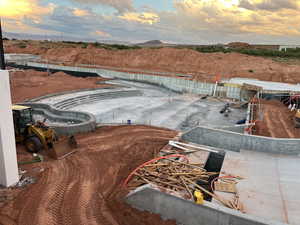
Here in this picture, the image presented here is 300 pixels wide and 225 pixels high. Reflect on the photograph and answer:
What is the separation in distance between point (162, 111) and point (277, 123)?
8765 millimetres

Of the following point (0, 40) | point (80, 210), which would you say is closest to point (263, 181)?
point (80, 210)

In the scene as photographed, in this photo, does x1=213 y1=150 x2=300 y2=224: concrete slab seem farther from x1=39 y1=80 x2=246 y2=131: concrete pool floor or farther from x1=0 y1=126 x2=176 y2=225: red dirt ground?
x1=39 y1=80 x2=246 y2=131: concrete pool floor

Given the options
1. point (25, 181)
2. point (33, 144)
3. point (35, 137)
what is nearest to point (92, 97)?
point (35, 137)

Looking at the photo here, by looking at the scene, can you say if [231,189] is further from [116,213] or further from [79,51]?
[79,51]

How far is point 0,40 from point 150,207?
6898mm

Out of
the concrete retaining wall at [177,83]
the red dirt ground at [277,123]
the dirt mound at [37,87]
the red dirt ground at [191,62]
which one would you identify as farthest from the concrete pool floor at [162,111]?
the red dirt ground at [191,62]

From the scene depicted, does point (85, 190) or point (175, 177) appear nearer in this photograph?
point (85, 190)

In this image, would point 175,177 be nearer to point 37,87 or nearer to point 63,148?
point 63,148

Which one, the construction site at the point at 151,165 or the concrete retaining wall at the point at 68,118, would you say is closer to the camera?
the construction site at the point at 151,165

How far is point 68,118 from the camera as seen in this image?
55.4 ft

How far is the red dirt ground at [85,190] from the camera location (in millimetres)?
6977

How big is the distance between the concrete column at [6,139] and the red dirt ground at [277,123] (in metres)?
12.6

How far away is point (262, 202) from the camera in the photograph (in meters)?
7.70

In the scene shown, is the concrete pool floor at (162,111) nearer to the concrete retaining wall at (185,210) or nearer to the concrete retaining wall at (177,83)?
the concrete retaining wall at (177,83)
